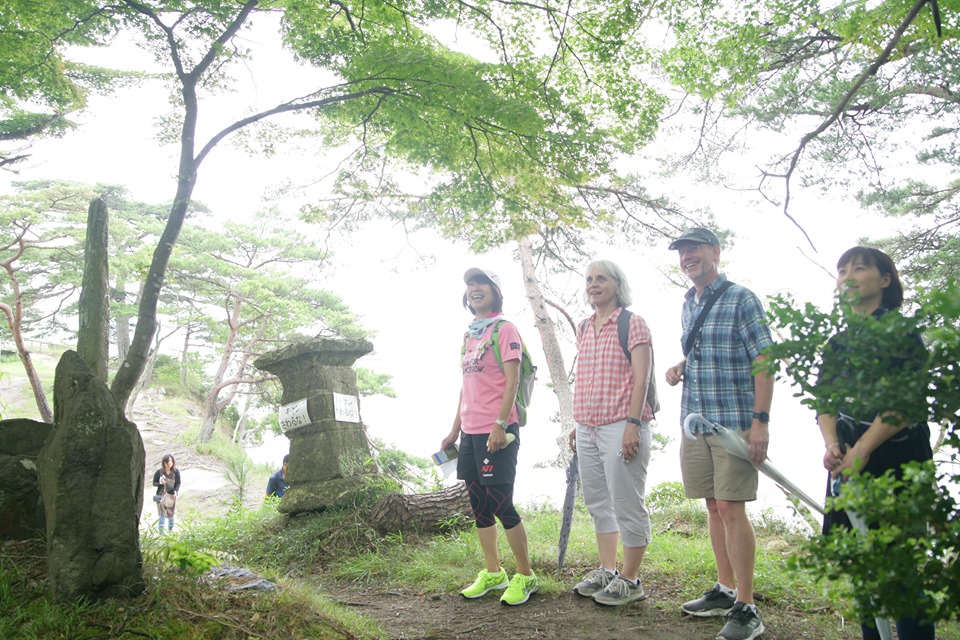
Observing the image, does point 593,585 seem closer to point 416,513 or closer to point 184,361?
point 416,513

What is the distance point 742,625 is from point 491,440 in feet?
4.73

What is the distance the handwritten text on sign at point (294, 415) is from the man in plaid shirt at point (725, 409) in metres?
3.91

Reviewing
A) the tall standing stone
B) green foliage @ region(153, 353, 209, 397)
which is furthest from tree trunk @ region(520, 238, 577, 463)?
green foliage @ region(153, 353, 209, 397)

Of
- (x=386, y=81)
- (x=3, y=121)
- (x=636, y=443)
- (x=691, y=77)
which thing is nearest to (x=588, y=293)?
(x=636, y=443)

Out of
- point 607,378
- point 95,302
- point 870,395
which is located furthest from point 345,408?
point 870,395

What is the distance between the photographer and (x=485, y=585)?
3.52 meters

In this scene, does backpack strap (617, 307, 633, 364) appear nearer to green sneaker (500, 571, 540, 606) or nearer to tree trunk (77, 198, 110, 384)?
green sneaker (500, 571, 540, 606)

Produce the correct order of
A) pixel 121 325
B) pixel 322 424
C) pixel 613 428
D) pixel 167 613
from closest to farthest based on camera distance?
pixel 167 613
pixel 613 428
pixel 322 424
pixel 121 325

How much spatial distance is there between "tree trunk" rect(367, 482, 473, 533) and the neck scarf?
2.30 metres

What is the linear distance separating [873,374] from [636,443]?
1.76 metres

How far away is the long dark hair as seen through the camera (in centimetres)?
222

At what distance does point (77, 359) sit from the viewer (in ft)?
9.46

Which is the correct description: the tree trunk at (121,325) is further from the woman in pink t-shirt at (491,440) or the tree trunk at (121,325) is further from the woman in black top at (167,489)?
the woman in pink t-shirt at (491,440)

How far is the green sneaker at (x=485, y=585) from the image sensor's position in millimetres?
3498
